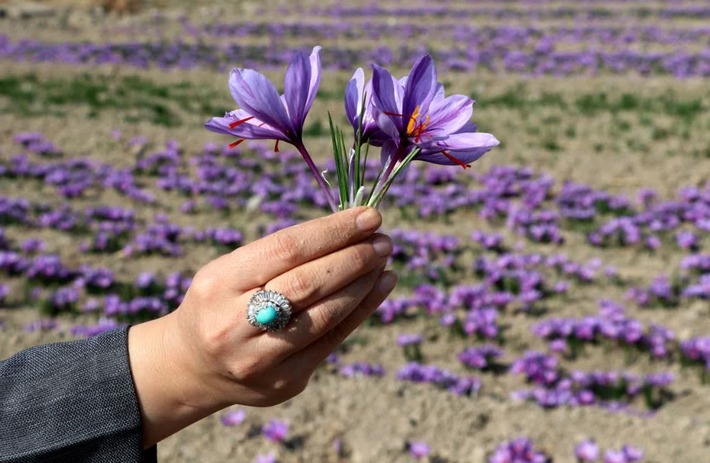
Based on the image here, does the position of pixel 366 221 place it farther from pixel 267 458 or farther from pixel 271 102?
pixel 267 458

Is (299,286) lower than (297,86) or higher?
lower

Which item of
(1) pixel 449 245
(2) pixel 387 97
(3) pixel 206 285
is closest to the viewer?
(2) pixel 387 97

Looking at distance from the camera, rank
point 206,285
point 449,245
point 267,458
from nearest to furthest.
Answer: point 206,285 → point 267,458 → point 449,245

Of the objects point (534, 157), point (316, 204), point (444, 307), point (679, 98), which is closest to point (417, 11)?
point (679, 98)

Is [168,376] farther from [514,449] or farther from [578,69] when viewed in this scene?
[578,69]

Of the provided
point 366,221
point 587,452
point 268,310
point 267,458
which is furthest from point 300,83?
point 587,452

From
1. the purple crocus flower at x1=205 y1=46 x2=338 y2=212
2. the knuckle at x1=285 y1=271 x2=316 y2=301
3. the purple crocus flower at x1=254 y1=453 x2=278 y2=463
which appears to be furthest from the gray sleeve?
the purple crocus flower at x1=254 y1=453 x2=278 y2=463

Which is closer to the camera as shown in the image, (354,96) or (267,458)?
(354,96)
